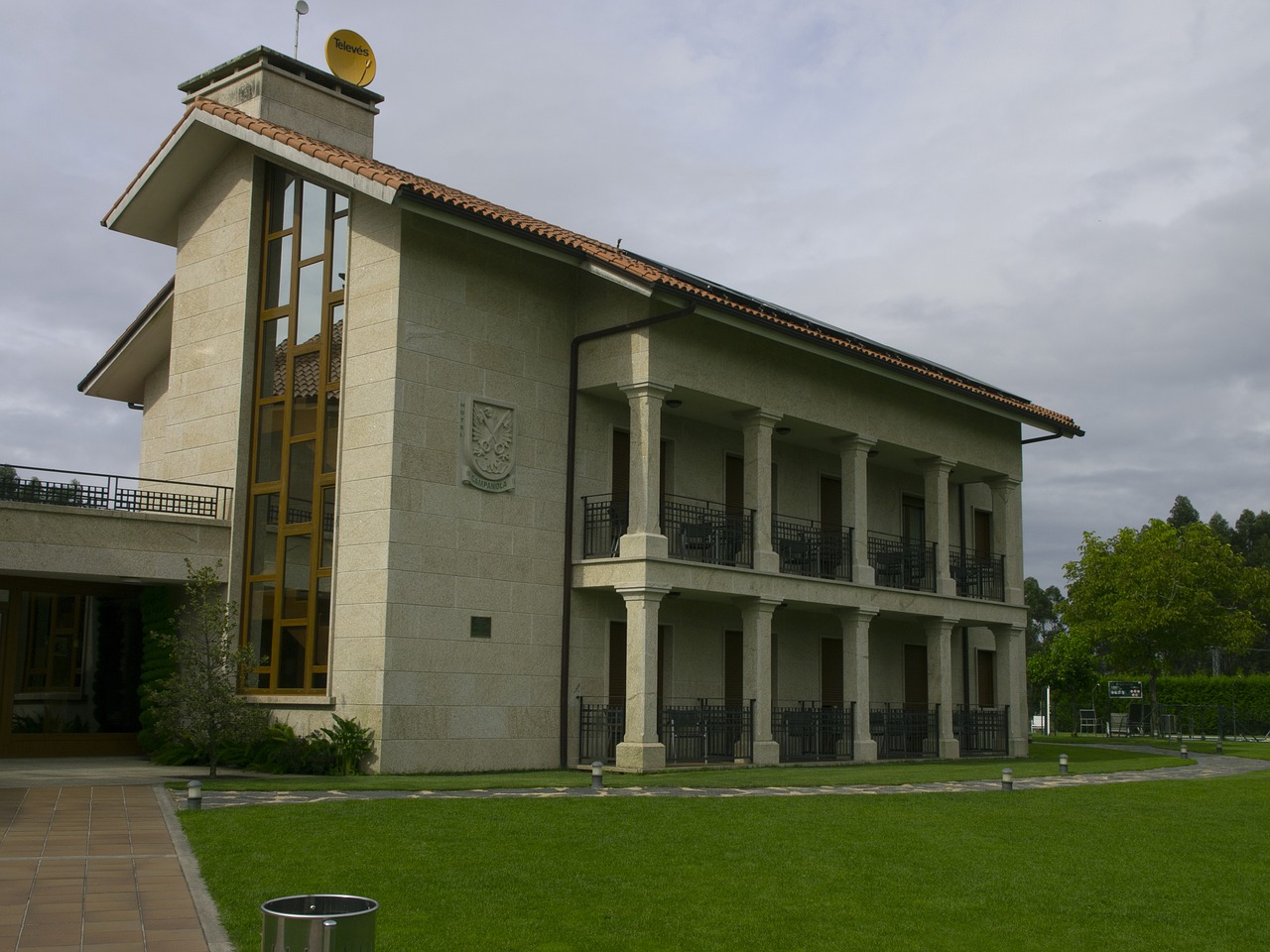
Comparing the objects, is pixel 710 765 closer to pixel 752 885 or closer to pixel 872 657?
pixel 872 657

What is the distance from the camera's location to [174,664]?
20.8 metres

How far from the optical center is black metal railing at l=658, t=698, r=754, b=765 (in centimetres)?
2186

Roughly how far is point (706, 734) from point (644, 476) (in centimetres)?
480

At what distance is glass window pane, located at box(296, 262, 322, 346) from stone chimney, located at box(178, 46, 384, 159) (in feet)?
10.4

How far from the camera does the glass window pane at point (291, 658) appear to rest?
65.7 feet

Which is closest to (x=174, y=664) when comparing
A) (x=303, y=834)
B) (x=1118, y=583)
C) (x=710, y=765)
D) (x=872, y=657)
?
(x=710, y=765)

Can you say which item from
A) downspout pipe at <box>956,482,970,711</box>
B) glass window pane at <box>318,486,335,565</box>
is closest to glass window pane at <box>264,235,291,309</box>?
glass window pane at <box>318,486,335,565</box>

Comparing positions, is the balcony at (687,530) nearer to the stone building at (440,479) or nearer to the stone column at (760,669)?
the stone building at (440,479)

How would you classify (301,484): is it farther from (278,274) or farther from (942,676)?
(942,676)

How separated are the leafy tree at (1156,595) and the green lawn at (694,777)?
61.9 feet

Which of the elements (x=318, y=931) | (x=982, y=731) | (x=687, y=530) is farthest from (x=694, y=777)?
(x=318, y=931)

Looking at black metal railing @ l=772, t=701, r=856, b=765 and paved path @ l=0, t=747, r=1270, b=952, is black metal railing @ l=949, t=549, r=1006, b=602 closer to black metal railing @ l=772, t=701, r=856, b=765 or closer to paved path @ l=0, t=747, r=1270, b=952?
black metal railing @ l=772, t=701, r=856, b=765

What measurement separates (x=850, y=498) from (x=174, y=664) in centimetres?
1298

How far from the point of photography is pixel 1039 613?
13012 cm
